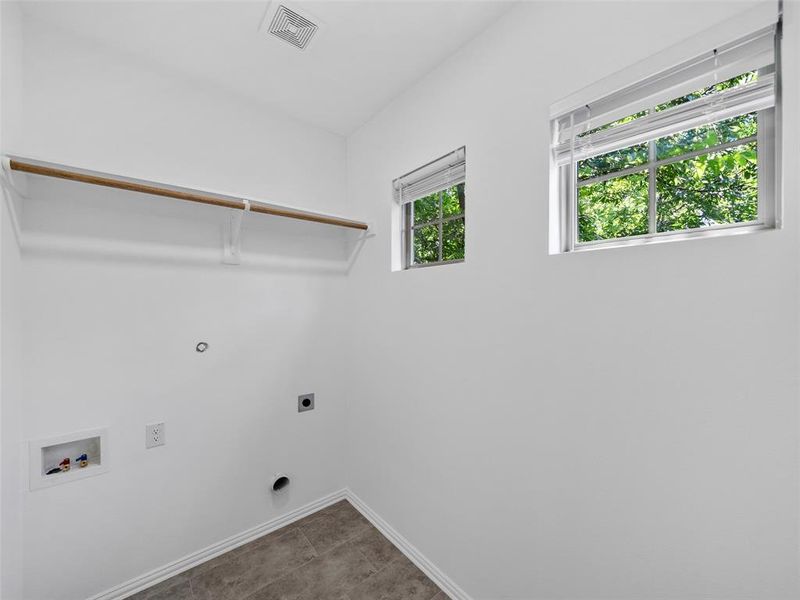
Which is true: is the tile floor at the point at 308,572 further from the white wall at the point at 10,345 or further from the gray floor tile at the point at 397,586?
the white wall at the point at 10,345

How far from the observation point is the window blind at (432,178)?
1.57 meters

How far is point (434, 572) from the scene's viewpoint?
5.23ft

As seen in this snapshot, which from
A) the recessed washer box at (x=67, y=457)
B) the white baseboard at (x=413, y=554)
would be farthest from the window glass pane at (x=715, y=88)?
the recessed washer box at (x=67, y=457)

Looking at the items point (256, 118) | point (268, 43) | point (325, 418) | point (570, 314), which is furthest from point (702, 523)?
point (256, 118)

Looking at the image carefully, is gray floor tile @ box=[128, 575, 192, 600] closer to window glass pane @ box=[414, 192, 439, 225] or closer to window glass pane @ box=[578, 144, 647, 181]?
window glass pane @ box=[414, 192, 439, 225]

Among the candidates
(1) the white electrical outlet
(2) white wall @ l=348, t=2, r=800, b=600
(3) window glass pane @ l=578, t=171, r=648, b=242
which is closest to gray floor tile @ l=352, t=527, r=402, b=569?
(2) white wall @ l=348, t=2, r=800, b=600

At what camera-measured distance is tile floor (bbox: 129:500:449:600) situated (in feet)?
4.99

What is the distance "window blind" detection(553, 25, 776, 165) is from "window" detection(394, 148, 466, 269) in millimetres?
496

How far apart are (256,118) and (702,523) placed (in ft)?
8.29

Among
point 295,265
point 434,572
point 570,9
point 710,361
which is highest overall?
point 570,9

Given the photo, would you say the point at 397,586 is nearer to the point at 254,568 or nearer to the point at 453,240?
the point at 254,568

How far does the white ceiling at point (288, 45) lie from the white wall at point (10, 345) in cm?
30

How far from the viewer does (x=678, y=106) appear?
939mm

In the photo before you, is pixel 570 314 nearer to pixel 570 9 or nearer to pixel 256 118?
pixel 570 9
